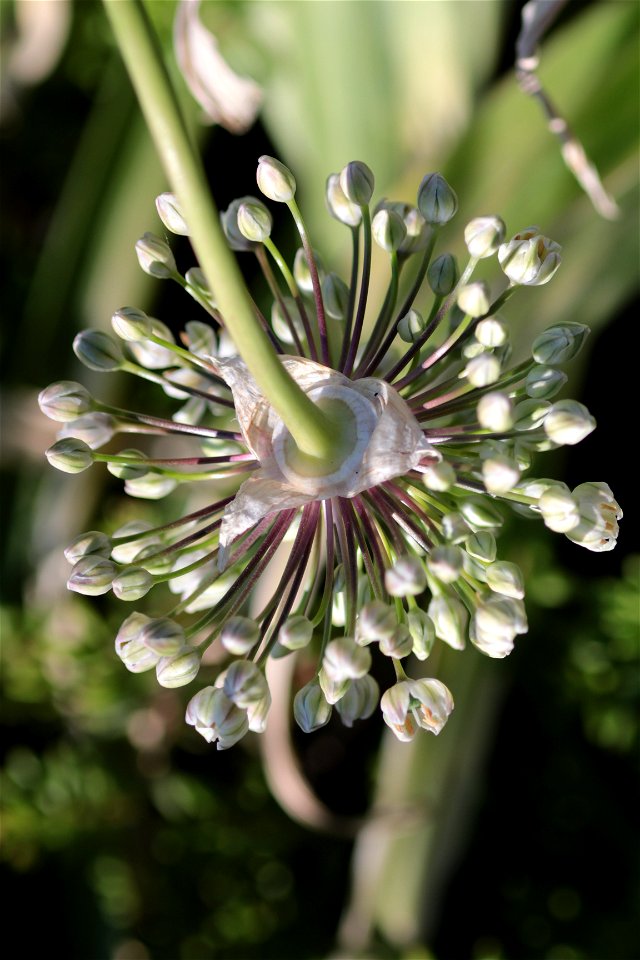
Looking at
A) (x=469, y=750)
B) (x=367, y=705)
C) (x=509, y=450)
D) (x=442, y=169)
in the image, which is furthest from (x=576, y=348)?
(x=469, y=750)

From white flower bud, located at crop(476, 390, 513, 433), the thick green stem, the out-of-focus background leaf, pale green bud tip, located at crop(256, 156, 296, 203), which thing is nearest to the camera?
the thick green stem

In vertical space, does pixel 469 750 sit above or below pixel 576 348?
below

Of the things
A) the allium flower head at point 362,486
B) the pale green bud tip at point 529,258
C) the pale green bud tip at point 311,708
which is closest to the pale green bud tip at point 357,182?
the allium flower head at point 362,486

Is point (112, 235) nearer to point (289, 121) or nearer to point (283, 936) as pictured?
point (289, 121)

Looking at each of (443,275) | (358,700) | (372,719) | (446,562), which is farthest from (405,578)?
Answer: (372,719)

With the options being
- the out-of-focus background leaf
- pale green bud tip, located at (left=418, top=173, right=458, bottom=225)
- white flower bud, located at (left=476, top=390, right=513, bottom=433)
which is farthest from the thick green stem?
the out-of-focus background leaf

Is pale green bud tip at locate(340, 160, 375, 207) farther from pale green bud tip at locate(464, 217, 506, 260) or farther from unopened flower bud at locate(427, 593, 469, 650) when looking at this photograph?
unopened flower bud at locate(427, 593, 469, 650)
